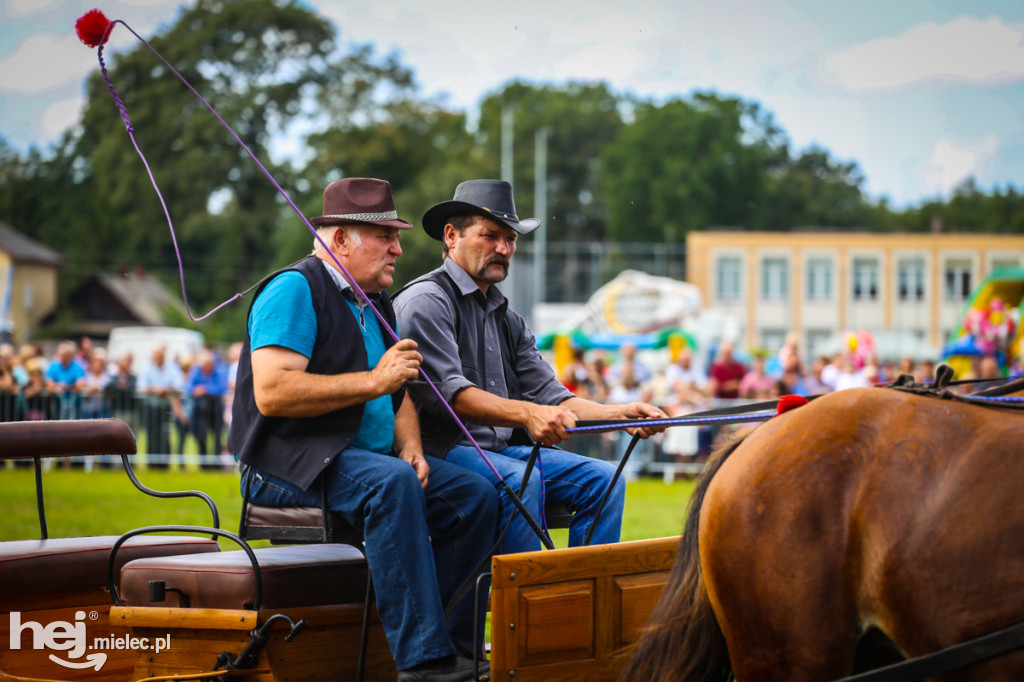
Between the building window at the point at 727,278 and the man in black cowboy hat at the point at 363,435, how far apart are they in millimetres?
43668

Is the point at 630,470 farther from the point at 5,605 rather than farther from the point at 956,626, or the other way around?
the point at 956,626

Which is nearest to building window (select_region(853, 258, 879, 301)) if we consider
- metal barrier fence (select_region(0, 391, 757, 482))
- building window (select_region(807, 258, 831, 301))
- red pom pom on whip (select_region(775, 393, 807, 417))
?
building window (select_region(807, 258, 831, 301))

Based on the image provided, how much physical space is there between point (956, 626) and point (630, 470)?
1120cm

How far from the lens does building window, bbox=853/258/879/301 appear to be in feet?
152

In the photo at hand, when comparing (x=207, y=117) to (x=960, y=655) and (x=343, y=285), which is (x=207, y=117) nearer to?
(x=343, y=285)

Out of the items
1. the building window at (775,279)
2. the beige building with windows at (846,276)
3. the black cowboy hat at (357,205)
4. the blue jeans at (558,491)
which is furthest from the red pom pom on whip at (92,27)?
the building window at (775,279)

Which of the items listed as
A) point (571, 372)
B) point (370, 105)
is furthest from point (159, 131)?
point (571, 372)

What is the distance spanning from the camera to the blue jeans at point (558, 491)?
3562mm

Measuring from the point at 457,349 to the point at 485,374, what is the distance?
0.26 m

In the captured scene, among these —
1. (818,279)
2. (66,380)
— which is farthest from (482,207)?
(818,279)

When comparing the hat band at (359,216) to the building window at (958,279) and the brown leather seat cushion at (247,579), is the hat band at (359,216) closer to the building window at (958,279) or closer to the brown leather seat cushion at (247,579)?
the brown leather seat cushion at (247,579)

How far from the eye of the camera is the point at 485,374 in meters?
3.91

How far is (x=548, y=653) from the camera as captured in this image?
118 inches

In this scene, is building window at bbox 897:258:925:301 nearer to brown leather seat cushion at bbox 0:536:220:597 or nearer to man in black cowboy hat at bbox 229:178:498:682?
man in black cowboy hat at bbox 229:178:498:682
